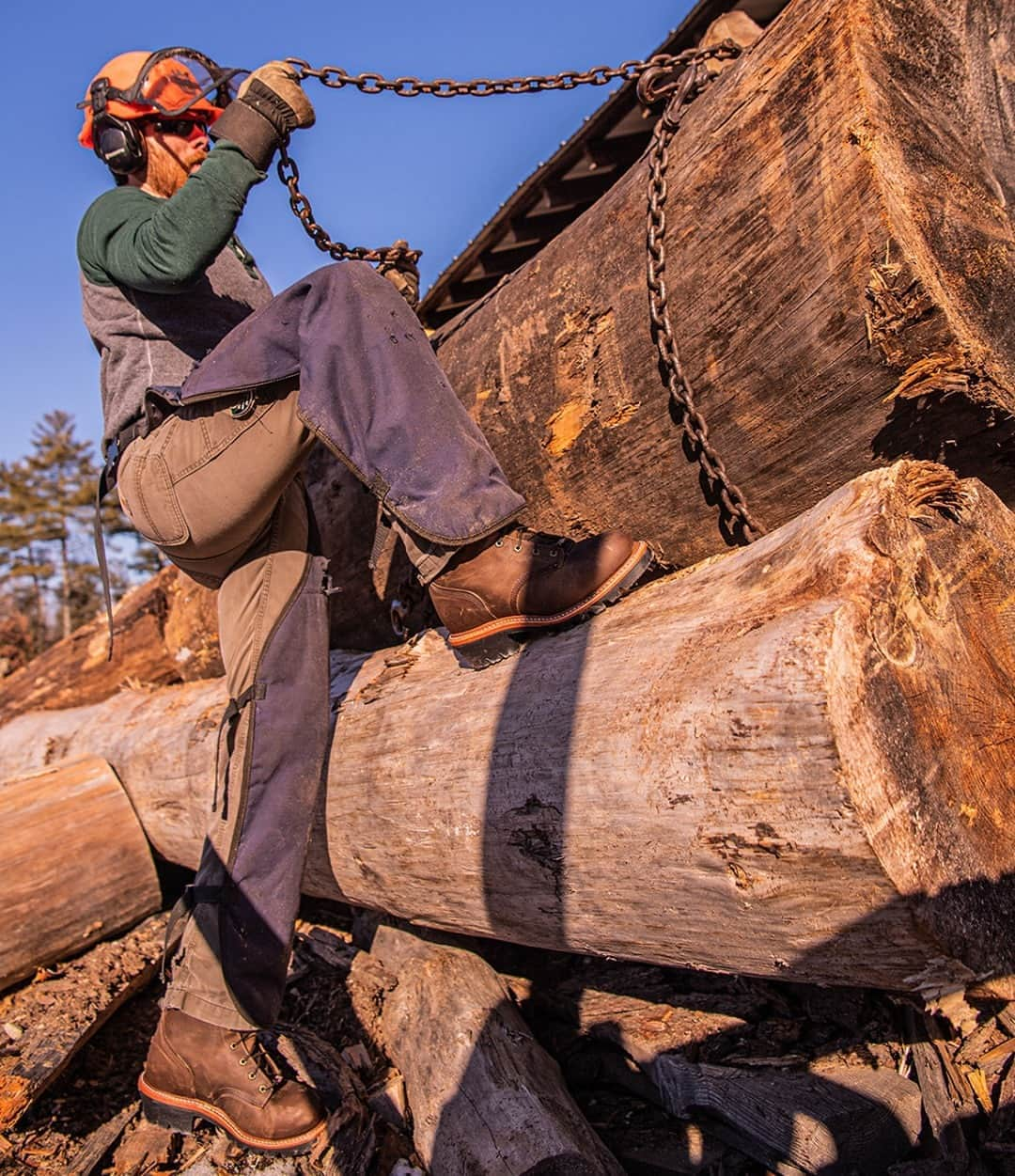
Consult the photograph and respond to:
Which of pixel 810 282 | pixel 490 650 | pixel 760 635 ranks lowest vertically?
pixel 760 635

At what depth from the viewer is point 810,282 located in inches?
86.8

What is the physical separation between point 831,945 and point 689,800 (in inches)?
14.9

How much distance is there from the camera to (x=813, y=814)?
5.37ft

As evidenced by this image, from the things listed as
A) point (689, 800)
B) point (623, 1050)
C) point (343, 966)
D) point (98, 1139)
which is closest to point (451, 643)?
point (689, 800)

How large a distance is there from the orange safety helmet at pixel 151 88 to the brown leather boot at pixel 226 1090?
2.93 meters

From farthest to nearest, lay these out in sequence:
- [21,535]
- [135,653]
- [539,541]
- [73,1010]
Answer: [21,535] → [135,653] → [73,1010] → [539,541]

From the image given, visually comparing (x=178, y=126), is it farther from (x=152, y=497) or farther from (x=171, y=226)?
(x=152, y=497)

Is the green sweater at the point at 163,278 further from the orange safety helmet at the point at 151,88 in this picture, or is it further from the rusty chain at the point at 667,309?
the rusty chain at the point at 667,309

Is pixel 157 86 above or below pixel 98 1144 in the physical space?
above

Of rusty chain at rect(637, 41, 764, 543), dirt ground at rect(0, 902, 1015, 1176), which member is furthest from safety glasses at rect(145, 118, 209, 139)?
dirt ground at rect(0, 902, 1015, 1176)

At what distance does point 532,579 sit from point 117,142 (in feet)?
6.98

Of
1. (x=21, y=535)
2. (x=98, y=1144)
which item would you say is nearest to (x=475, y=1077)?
(x=98, y=1144)

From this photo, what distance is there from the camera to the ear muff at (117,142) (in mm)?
3014

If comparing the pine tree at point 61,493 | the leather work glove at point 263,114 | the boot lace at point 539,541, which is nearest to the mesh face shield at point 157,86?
the leather work glove at point 263,114
